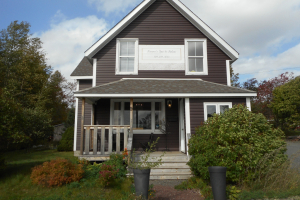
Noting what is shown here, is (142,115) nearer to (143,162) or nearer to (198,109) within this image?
(198,109)

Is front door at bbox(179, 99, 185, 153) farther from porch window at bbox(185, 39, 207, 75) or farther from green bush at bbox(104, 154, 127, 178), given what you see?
green bush at bbox(104, 154, 127, 178)

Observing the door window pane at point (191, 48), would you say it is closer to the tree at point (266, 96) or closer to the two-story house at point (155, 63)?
the two-story house at point (155, 63)

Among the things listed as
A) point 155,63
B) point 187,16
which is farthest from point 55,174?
point 187,16

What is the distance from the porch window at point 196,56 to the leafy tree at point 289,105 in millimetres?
16513

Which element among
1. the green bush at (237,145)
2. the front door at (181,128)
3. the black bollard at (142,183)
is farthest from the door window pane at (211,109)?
the black bollard at (142,183)

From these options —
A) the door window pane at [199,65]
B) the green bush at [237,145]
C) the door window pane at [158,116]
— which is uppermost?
the door window pane at [199,65]

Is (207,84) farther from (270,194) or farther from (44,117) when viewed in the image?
(44,117)

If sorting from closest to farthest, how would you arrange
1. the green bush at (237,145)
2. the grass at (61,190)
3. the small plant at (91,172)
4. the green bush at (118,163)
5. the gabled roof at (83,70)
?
the grass at (61,190) → the green bush at (237,145) → the small plant at (91,172) → the green bush at (118,163) → the gabled roof at (83,70)

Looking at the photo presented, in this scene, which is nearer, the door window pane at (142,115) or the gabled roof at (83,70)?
the door window pane at (142,115)

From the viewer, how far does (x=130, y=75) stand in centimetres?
1053

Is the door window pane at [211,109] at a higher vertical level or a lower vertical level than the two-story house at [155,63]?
lower

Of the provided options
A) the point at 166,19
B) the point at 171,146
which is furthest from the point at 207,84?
the point at 166,19

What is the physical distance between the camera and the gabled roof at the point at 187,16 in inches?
405

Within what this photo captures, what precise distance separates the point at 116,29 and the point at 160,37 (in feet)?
7.14
